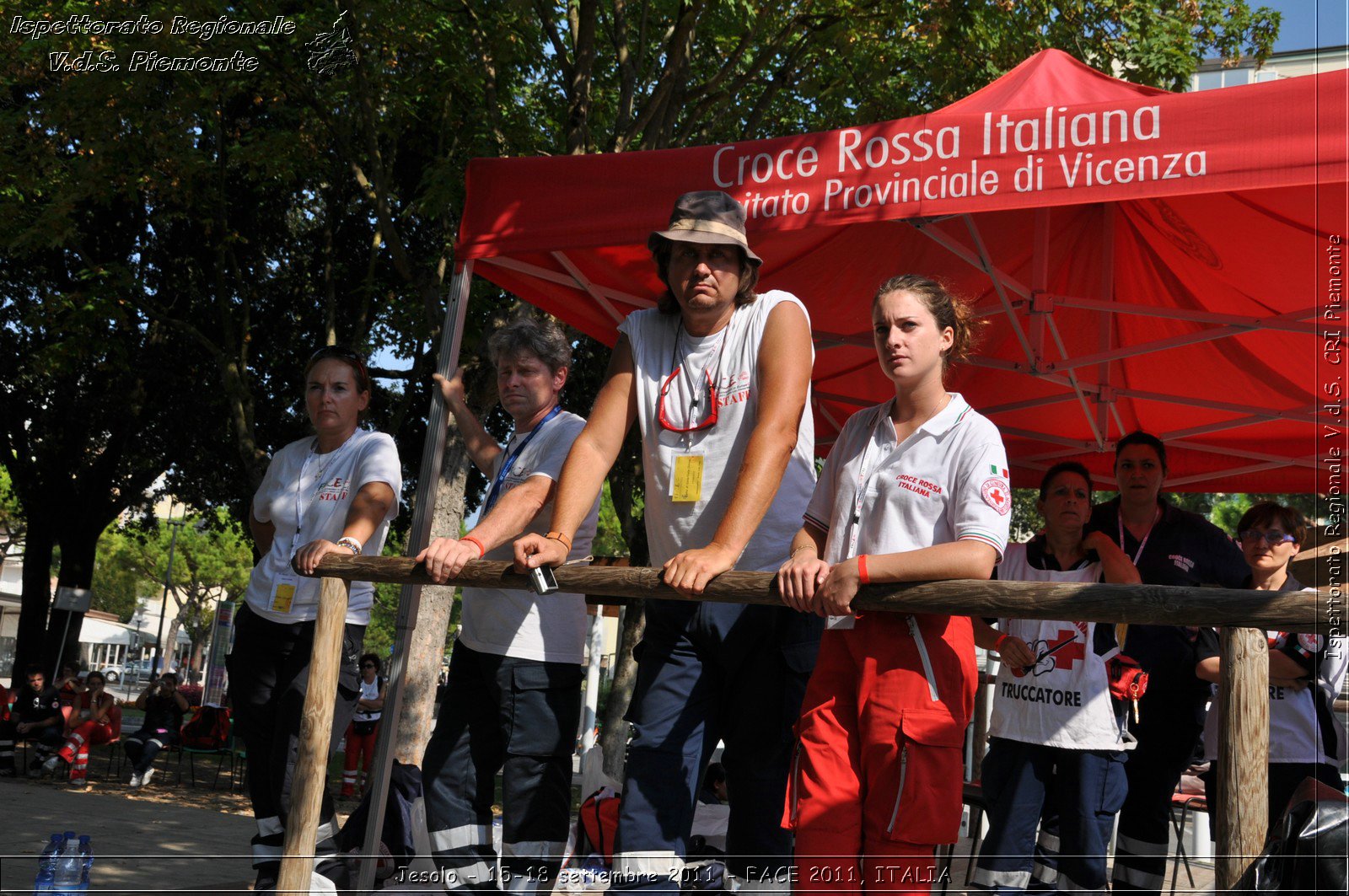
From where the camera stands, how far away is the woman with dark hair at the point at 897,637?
2.66 m

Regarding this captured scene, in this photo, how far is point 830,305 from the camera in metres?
6.81

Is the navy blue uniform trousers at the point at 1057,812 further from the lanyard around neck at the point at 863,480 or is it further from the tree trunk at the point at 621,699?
the tree trunk at the point at 621,699

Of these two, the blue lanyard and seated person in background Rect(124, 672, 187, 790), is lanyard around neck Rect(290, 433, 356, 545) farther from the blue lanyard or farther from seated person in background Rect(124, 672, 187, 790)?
seated person in background Rect(124, 672, 187, 790)

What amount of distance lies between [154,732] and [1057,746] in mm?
13645

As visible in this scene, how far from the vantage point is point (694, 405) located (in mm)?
3172

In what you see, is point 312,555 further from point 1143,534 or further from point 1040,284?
point 1040,284

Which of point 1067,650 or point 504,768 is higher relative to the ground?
point 1067,650

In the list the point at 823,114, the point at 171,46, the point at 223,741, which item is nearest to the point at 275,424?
the point at 223,741

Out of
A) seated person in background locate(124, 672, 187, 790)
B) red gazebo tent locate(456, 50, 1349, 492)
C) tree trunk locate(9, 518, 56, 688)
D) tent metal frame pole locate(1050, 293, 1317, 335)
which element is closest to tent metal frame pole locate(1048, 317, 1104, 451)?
red gazebo tent locate(456, 50, 1349, 492)

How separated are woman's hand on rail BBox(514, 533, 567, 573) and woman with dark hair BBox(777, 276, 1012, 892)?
1.96 ft

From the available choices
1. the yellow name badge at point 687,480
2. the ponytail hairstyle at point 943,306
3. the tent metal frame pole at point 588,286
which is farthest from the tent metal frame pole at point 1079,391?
the yellow name badge at point 687,480

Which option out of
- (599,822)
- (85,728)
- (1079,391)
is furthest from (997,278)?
(85,728)

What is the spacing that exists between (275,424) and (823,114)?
8.81m

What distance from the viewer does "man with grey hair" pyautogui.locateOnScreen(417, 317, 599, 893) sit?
354 centimetres
